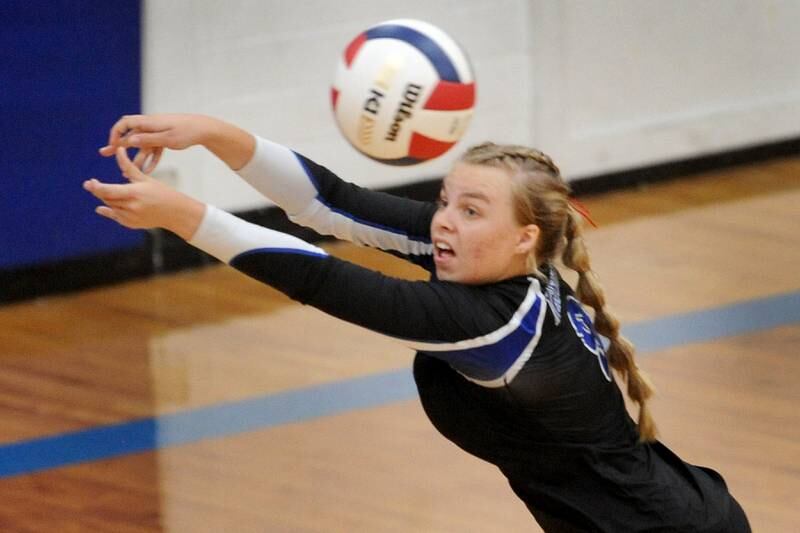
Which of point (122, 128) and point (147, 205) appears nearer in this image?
point (147, 205)

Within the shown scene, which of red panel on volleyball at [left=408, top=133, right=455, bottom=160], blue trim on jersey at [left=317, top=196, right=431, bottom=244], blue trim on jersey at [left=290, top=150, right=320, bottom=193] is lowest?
blue trim on jersey at [left=317, top=196, right=431, bottom=244]

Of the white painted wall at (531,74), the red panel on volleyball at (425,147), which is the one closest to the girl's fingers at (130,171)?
the red panel on volleyball at (425,147)

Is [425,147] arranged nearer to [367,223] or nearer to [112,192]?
[367,223]

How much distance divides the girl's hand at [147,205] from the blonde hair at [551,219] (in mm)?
599

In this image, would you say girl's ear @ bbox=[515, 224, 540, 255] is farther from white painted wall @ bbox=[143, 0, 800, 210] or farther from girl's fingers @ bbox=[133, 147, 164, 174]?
white painted wall @ bbox=[143, 0, 800, 210]

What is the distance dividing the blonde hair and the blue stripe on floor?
6.60ft

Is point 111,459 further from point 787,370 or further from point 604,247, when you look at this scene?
point 604,247

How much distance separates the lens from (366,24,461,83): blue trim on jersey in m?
3.53

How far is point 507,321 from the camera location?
2717 millimetres

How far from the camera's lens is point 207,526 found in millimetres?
4125

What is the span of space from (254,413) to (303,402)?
0.18 metres

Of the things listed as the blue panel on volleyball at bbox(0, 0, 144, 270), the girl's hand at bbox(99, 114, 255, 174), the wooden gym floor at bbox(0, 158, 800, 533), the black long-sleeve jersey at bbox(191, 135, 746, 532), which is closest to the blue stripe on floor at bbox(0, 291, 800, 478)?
the wooden gym floor at bbox(0, 158, 800, 533)

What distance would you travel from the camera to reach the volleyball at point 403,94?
134 inches

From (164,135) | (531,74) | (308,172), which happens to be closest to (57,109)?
(531,74)
